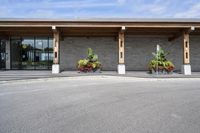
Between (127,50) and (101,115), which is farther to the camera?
(127,50)

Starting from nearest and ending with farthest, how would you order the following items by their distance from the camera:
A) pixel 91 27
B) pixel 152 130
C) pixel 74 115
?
pixel 152 130
pixel 74 115
pixel 91 27

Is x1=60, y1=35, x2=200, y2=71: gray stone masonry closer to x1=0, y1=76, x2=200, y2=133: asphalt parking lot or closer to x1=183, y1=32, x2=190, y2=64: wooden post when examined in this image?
x1=183, y1=32, x2=190, y2=64: wooden post

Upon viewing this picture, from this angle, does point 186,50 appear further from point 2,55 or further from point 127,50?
point 2,55

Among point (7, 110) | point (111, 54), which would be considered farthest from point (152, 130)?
point (111, 54)

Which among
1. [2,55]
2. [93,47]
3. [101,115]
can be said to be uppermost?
[93,47]

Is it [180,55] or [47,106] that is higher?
[180,55]

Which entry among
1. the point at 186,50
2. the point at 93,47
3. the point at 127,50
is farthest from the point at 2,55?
the point at 186,50

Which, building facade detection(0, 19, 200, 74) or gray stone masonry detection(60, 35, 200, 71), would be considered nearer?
building facade detection(0, 19, 200, 74)

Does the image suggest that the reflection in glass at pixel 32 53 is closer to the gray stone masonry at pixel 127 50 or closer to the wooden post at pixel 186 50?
the gray stone masonry at pixel 127 50

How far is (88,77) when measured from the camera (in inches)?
717

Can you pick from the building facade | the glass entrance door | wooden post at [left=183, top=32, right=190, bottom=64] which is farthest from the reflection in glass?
wooden post at [left=183, top=32, right=190, bottom=64]

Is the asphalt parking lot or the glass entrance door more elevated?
the glass entrance door

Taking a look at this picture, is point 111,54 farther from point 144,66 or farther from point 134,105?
point 134,105

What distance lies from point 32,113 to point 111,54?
19.2 meters
